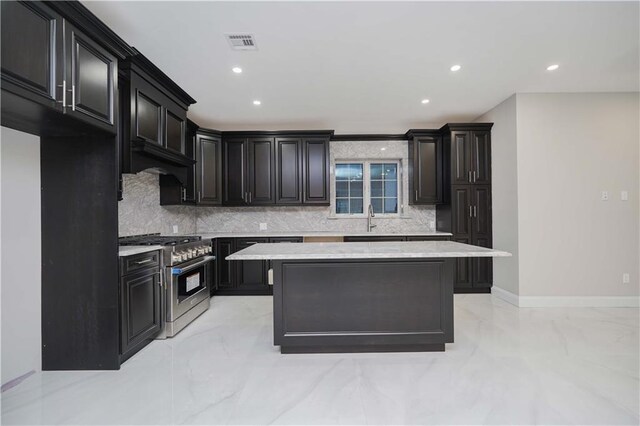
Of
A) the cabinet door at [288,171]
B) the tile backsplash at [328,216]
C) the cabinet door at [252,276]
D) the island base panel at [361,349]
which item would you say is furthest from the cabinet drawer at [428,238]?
the cabinet door at [252,276]

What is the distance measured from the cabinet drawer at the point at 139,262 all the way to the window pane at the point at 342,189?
3.12 metres

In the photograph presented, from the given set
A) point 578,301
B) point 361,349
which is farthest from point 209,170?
point 578,301

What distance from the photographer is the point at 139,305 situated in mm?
2486

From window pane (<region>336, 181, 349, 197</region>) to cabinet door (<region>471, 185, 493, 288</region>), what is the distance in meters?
2.02

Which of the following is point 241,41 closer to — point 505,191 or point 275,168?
point 275,168

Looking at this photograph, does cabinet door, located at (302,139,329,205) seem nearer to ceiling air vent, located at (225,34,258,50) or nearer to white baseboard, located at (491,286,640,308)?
ceiling air vent, located at (225,34,258,50)

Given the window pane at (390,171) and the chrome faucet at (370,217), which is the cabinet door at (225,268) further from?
the window pane at (390,171)

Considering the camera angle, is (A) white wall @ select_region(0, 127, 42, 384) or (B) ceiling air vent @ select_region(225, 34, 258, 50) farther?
(B) ceiling air vent @ select_region(225, 34, 258, 50)

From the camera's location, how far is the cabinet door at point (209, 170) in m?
4.34

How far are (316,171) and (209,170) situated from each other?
168 cm

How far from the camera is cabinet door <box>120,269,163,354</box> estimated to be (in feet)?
7.56

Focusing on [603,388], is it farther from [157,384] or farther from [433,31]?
[157,384]

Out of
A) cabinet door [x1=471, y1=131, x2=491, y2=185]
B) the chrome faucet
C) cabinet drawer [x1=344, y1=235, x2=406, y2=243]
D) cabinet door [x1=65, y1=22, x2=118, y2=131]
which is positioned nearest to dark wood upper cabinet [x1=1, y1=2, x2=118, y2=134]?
cabinet door [x1=65, y1=22, x2=118, y2=131]

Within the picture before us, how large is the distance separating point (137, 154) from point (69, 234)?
85cm
